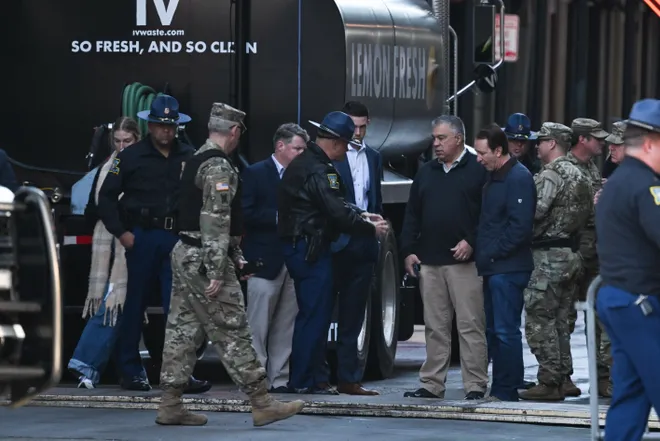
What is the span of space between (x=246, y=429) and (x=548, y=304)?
3.01 meters

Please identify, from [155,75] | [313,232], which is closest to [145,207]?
[313,232]

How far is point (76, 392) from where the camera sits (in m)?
13.4

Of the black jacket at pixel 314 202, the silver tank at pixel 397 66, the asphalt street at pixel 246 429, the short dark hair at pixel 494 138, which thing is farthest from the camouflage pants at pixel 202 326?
the silver tank at pixel 397 66

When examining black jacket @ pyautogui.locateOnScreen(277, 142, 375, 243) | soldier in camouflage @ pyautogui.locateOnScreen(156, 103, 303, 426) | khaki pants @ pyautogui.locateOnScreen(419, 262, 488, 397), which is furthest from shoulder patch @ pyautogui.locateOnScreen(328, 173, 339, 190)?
soldier in camouflage @ pyautogui.locateOnScreen(156, 103, 303, 426)

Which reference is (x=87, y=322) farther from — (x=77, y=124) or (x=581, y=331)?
(x=581, y=331)

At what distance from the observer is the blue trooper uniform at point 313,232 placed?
13195mm

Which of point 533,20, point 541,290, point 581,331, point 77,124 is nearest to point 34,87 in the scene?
point 77,124

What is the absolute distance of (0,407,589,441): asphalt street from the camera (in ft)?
36.7

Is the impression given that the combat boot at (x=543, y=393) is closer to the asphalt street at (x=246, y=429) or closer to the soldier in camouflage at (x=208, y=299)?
the asphalt street at (x=246, y=429)

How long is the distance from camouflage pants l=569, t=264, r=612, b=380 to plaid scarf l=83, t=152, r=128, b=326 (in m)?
3.09

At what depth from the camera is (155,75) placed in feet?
47.2

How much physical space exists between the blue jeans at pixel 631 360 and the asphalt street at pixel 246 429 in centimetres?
198

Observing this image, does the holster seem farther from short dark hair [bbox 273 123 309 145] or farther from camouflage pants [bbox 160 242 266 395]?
camouflage pants [bbox 160 242 266 395]

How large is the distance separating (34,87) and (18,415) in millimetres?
3203
